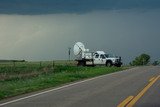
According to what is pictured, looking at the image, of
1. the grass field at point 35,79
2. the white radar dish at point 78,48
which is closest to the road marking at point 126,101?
the grass field at point 35,79

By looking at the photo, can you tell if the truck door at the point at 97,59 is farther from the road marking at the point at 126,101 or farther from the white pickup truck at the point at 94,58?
the road marking at the point at 126,101

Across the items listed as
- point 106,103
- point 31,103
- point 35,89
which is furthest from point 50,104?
point 35,89

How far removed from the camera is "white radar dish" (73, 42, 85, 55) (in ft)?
217

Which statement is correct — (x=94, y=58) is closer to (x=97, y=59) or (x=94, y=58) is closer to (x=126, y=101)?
(x=97, y=59)

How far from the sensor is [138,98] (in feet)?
53.8

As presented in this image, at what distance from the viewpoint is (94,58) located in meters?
63.4

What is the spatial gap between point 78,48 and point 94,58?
13.2 ft

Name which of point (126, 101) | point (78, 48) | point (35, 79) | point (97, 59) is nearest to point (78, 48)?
point (78, 48)

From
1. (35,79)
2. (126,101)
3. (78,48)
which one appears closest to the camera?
(126,101)

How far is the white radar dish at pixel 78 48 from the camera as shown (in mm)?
66062

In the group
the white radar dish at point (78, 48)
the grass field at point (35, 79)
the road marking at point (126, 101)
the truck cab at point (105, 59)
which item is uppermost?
the white radar dish at point (78, 48)

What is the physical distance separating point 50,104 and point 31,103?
78 cm

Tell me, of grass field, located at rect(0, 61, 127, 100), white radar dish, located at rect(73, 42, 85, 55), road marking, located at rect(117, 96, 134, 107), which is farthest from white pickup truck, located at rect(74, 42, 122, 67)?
road marking, located at rect(117, 96, 134, 107)

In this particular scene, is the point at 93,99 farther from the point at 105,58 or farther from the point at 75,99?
the point at 105,58
